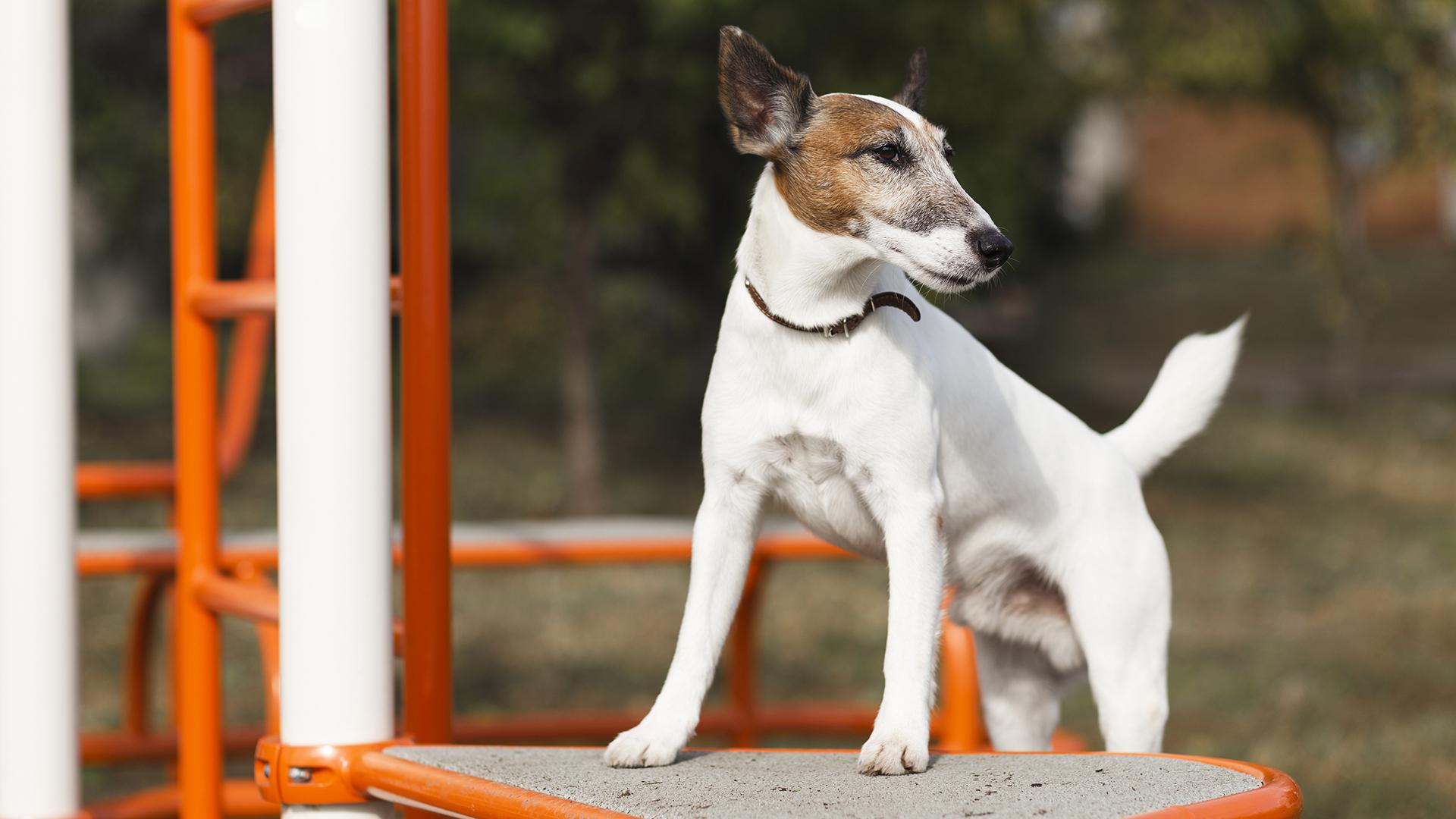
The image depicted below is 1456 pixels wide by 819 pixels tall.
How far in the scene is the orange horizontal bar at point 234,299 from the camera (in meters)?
2.67

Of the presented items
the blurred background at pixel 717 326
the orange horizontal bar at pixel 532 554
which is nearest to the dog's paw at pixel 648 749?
the orange horizontal bar at pixel 532 554

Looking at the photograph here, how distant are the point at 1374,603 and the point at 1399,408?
6380 mm

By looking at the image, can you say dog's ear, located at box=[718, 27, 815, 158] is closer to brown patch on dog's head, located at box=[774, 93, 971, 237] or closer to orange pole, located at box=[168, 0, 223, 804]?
brown patch on dog's head, located at box=[774, 93, 971, 237]

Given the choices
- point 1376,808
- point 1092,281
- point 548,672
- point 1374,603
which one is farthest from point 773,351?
point 1092,281

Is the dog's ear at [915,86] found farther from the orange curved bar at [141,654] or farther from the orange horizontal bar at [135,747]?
the orange curved bar at [141,654]

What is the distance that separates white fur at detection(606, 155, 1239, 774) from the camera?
1.92 meters

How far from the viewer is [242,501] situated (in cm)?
1031

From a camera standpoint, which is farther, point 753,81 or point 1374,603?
point 1374,603

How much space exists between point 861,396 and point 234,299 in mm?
1329

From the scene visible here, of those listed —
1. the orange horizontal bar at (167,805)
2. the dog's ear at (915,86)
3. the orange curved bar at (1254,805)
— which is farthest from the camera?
the orange horizontal bar at (167,805)

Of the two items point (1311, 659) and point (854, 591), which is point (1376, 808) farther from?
point (854, 591)

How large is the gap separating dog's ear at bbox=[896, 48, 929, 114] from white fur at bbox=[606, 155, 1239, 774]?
0.23 meters

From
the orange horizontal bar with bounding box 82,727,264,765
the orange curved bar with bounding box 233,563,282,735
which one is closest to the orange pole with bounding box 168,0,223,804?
the orange curved bar with bounding box 233,563,282,735

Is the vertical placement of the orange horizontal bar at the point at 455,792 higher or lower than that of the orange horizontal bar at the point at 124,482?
lower
